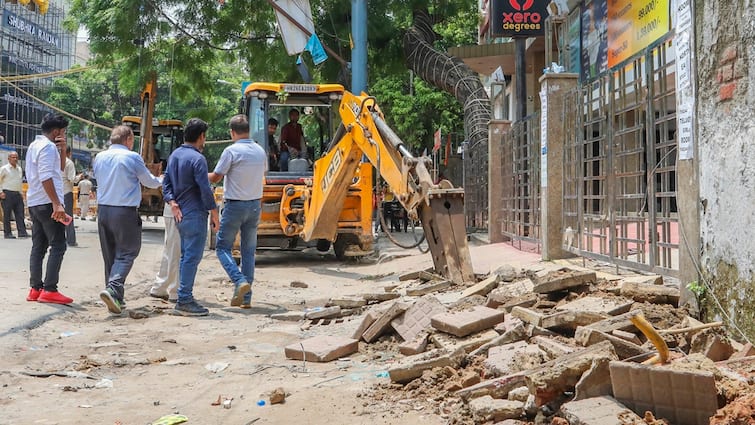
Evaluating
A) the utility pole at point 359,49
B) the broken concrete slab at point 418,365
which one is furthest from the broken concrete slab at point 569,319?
the utility pole at point 359,49

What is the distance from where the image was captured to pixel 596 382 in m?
3.10

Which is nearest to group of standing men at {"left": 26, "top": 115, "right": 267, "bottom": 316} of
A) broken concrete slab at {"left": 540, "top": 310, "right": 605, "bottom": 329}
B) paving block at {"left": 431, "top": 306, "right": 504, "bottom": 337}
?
paving block at {"left": 431, "top": 306, "right": 504, "bottom": 337}

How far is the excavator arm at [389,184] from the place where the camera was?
754 cm

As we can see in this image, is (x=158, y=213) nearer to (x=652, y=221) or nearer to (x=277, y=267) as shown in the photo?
(x=277, y=267)

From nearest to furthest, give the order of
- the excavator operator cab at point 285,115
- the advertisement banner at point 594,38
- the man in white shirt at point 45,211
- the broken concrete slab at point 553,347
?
1. the broken concrete slab at point 553,347
2. the man in white shirt at point 45,211
3. the excavator operator cab at point 285,115
4. the advertisement banner at point 594,38

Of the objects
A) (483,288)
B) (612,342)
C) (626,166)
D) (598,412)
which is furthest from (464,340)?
(626,166)

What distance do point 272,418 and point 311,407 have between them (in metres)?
0.24

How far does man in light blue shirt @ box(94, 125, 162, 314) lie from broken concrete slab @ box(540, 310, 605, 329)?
4021 mm

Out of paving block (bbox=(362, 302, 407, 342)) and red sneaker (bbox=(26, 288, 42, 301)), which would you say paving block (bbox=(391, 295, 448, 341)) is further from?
red sneaker (bbox=(26, 288, 42, 301))

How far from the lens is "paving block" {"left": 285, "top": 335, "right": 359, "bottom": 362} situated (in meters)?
4.97

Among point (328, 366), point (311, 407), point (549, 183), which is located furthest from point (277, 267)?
point (311, 407)

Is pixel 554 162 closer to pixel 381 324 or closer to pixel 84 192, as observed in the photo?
pixel 381 324

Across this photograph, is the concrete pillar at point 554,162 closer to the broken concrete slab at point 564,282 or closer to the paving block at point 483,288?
the paving block at point 483,288

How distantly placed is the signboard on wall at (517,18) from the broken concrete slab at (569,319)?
10761mm
